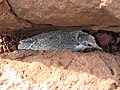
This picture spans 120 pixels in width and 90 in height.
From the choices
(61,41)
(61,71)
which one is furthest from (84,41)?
(61,71)

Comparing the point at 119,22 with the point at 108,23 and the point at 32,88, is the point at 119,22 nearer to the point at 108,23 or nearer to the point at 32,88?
the point at 108,23

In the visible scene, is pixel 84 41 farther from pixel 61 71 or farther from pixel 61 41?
pixel 61 71

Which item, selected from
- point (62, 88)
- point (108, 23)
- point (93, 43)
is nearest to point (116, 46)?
point (93, 43)

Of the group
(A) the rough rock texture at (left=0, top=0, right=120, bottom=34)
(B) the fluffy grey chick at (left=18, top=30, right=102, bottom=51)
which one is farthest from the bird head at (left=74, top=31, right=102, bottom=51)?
(A) the rough rock texture at (left=0, top=0, right=120, bottom=34)

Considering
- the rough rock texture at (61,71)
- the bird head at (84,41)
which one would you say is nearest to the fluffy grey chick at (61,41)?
the bird head at (84,41)

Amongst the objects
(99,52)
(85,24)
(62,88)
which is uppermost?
(85,24)

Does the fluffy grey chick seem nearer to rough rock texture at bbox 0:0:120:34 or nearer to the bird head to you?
the bird head
